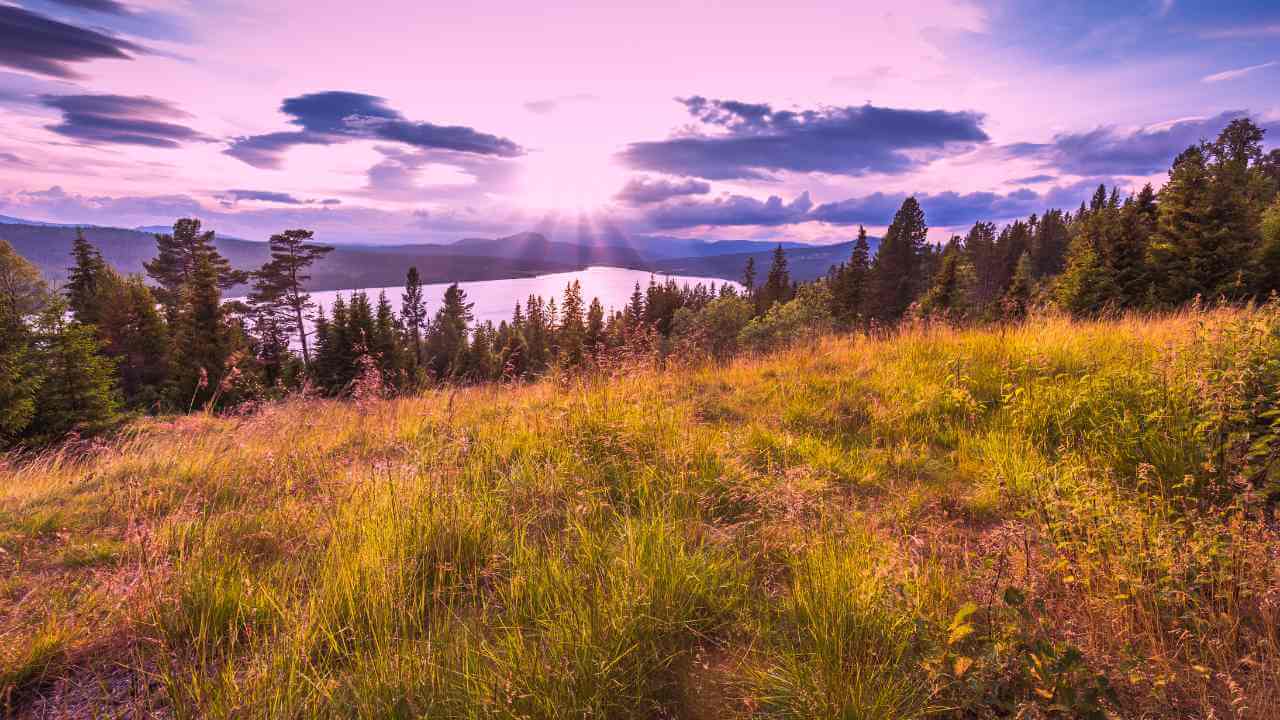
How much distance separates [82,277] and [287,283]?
43.4ft

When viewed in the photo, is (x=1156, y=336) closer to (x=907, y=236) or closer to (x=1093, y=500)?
(x=1093, y=500)

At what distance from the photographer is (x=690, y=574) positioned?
266 cm

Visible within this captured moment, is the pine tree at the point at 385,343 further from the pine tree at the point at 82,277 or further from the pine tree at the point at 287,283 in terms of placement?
the pine tree at the point at 82,277

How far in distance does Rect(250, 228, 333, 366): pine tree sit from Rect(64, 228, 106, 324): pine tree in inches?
414

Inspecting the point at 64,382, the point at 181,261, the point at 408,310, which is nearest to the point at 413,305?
the point at 408,310

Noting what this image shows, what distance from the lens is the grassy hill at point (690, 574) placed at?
200 centimetres

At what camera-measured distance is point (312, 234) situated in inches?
1836

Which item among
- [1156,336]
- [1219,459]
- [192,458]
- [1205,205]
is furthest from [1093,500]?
[1205,205]

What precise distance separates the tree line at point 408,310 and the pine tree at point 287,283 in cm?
14

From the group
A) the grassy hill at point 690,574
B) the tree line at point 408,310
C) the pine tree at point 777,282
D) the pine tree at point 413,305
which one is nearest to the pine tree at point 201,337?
the tree line at point 408,310

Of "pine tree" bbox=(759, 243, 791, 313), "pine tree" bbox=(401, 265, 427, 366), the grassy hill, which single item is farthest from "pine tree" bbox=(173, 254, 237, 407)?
"pine tree" bbox=(759, 243, 791, 313)

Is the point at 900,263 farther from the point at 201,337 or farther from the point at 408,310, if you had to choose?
the point at 408,310

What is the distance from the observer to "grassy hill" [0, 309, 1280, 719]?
2.00 meters

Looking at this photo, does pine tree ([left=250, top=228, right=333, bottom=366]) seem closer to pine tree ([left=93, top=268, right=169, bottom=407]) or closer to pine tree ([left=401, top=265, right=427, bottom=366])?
pine tree ([left=93, top=268, right=169, bottom=407])
